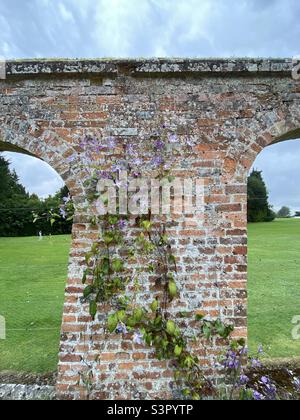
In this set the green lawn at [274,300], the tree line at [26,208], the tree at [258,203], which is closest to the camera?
the green lawn at [274,300]

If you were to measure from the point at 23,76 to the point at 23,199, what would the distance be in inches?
1116

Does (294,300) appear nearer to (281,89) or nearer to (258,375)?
(258,375)

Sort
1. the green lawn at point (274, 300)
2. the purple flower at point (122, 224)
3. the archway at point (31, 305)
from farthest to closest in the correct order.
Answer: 1. the green lawn at point (274, 300)
2. the archway at point (31, 305)
3. the purple flower at point (122, 224)

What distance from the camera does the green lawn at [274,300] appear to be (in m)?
5.57

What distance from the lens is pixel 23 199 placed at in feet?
99.9

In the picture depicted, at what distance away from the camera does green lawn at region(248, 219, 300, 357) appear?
5567 mm

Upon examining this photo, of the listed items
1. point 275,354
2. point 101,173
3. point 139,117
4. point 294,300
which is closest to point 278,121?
point 139,117

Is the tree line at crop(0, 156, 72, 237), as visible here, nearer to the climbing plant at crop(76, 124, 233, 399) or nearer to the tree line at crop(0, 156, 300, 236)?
the tree line at crop(0, 156, 300, 236)

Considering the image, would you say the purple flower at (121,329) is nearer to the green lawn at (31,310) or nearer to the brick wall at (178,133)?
the brick wall at (178,133)

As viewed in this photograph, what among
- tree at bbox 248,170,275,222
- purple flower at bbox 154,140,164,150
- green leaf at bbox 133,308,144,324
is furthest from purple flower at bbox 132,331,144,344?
tree at bbox 248,170,275,222

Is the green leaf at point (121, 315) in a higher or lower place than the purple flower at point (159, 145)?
lower

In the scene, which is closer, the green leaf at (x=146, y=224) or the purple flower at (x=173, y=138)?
the green leaf at (x=146, y=224)

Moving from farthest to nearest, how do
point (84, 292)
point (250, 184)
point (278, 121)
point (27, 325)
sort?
point (250, 184) → point (27, 325) → point (278, 121) → point (84, 292)

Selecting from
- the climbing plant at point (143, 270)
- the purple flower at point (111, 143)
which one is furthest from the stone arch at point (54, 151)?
the purple flower at point (111, 143)
